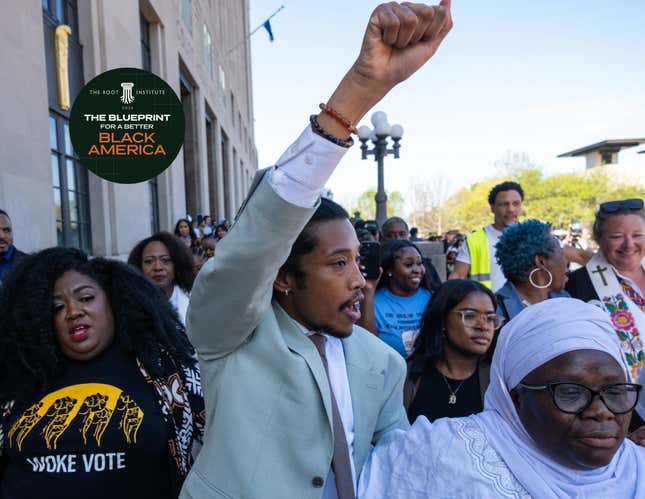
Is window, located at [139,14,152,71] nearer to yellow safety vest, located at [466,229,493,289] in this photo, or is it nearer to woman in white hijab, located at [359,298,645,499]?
→ yellow safety vest, located at [466,229,493,289]

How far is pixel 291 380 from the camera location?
4.19 ft

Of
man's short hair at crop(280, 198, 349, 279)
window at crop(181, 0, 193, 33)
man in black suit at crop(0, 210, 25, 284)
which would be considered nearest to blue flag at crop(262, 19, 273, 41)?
window at crop(181, 0, 193, 33)

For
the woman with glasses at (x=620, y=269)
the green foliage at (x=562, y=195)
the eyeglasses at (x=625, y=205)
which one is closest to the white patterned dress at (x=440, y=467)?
the woman with glasses at (x=620, y=269)

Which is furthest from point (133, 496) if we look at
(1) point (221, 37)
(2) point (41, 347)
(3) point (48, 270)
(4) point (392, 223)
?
(1) point (221, 37)

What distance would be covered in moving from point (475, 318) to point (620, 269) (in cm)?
106

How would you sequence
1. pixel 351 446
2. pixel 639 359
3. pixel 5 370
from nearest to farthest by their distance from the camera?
pixel 351 446
pixel 5 370
pixel 639 359

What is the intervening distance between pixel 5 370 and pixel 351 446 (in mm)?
1535

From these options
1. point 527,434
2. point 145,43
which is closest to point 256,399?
point 527,434

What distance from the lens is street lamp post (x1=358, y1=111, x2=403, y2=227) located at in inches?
463

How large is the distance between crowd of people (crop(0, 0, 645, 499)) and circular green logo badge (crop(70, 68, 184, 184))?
925mm

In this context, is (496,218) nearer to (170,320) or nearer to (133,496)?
(170,320)

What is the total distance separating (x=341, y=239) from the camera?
4.50 feet

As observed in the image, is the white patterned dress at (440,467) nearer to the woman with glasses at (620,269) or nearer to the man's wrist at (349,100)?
the man's wrist at (349,100)

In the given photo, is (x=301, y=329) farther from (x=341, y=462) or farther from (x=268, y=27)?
(x=268, y=27)
